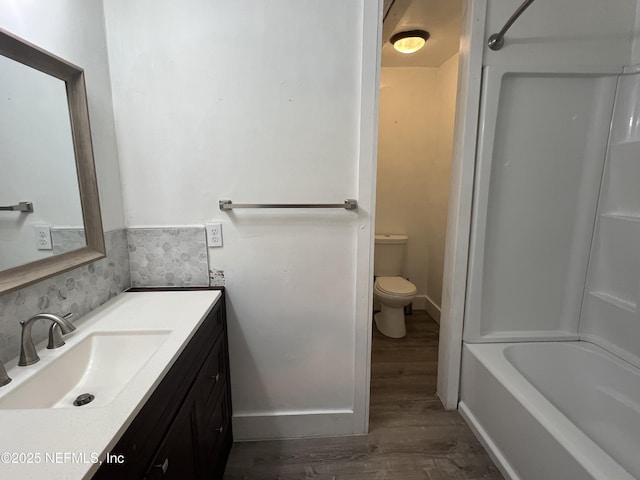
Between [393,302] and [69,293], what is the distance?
6.96 feet

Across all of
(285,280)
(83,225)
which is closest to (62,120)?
(83,225)

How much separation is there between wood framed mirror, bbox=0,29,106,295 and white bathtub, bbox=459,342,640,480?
1.87 metres

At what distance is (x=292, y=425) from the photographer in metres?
1.59

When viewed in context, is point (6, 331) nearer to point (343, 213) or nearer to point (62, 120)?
point (62, 120)

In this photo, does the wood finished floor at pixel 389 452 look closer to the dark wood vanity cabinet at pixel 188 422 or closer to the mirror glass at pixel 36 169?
the dark wood vanity cabinet at pixel 188 422

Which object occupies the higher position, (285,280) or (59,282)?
(59,282)

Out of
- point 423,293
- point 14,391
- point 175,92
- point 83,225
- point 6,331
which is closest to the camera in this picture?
point 14,391

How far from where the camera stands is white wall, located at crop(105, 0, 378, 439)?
4.20ft

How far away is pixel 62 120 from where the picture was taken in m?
1.07

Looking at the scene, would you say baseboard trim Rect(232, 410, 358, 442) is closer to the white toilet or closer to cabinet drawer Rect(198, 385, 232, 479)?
cabinet drawer Rect(198, 385, 232, 479)

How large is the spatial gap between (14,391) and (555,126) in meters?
2.37

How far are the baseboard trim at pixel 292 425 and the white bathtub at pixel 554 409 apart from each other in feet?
2.27

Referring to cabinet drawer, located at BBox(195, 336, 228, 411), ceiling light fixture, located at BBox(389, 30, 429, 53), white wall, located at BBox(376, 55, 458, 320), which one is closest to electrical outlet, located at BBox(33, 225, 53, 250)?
cabinet drawer, located at BBox(195, 336, 228, 411)

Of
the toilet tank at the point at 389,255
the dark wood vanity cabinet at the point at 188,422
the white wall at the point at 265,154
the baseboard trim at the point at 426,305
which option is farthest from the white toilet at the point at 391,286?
the dark wood vanity cabinet at the point at 188,422
